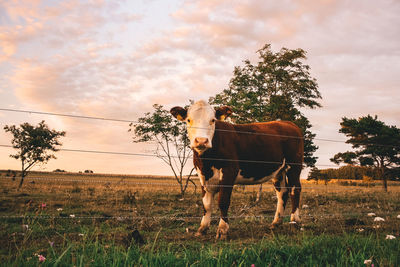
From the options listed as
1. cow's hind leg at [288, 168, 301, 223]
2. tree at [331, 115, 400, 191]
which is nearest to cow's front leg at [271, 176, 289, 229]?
cow's hind leg at [288, 168, 301, 223]

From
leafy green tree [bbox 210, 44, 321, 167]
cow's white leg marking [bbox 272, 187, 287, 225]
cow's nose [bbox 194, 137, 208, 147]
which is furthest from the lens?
leafy green tree [bbox 210, 44, 321, 167]


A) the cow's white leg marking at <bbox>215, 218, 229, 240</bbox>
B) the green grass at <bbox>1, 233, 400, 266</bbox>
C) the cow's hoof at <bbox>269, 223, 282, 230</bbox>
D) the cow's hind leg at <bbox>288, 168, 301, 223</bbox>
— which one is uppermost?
the cow's hind leg at <bbox>288, 168, 301, 223</bbox>

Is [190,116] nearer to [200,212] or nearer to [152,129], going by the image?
[200,212]

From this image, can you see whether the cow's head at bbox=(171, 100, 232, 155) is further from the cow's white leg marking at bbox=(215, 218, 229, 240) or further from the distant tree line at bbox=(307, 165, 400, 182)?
the distant tree line at bbox=(307, 165, 400, 182)

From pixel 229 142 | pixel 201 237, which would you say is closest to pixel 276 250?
pixel 201 237

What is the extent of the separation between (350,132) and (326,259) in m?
36.9

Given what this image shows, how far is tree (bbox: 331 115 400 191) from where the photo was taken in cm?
3278

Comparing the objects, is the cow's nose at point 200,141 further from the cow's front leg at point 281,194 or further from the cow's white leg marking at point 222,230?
the cow's front leg at point 281,194

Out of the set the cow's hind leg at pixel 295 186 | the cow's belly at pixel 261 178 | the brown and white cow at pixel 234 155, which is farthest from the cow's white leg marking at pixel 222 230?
the cow's hind leg at pixel 295 186

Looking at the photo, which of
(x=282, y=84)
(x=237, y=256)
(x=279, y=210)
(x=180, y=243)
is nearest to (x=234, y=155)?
(x=180, y=243)

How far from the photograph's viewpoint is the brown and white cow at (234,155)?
5.71 meters

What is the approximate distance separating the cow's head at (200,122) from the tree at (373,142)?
1280 inches

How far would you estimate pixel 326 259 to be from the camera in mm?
3266

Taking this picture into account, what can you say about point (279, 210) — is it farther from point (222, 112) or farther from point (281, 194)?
point (222, 112)
